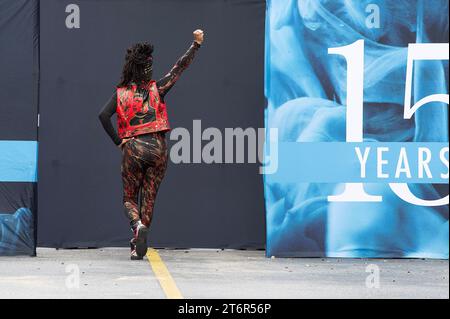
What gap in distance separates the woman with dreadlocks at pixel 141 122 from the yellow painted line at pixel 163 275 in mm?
241

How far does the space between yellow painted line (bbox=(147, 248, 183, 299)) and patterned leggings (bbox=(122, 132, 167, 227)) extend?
0.43m

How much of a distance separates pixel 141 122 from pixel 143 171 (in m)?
0.46

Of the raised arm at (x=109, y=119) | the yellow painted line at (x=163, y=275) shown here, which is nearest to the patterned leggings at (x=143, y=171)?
the raised arm at (x=109, y=119)

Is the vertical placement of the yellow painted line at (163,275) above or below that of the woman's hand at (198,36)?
below

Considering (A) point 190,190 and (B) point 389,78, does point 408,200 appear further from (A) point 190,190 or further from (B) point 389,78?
(A) point 190,190

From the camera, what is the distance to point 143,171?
10938 millimetres

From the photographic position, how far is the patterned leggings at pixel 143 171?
10812mm

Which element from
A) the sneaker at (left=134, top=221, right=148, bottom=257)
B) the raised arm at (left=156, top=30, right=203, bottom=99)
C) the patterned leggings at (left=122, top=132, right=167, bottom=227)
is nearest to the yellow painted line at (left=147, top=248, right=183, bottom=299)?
the sneaker at (left=134, top=221, right=148, bottom=257)

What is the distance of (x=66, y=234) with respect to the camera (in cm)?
1219

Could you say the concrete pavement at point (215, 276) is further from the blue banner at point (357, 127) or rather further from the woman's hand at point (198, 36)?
the woman's hand at point (198, 36)

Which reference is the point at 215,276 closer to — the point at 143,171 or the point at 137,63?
the point at 143,171

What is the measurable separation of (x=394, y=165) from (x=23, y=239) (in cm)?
362

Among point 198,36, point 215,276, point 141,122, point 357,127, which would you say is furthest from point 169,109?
point 215,276

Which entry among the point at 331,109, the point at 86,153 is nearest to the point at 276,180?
the point at 331,109
